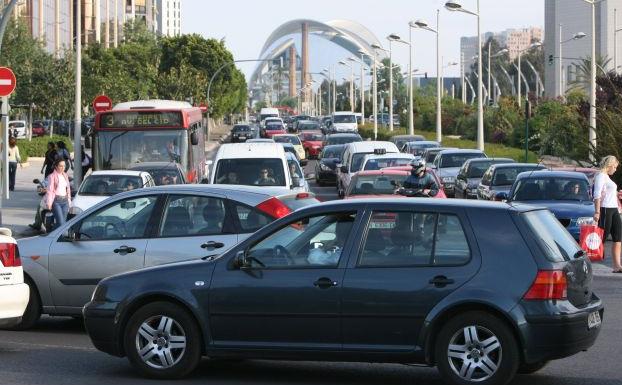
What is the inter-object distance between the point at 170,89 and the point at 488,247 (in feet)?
245

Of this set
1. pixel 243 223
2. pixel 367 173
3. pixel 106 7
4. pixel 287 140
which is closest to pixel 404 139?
pixel 287 140

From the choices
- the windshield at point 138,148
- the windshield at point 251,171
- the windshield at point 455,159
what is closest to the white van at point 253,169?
the windshield at point 251,171

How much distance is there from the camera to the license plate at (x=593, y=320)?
957 centimetres

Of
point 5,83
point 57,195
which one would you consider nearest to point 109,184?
point 57,195

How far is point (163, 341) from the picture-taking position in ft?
33.5

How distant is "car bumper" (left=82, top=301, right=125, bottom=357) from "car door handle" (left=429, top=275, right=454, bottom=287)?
8.69 feet

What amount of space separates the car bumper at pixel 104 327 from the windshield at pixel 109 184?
14.5 m

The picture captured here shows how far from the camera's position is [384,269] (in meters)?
9.59

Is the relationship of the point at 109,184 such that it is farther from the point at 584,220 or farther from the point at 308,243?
the point at 308,243

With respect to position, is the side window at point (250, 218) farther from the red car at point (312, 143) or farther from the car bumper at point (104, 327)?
the red car at point (312, 143)

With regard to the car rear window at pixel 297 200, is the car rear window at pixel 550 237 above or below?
below

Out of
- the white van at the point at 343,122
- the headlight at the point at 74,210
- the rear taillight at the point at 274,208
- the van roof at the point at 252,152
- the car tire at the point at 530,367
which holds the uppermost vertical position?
the white van at the point at 343,122

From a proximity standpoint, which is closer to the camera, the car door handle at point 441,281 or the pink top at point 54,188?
the car door handle at point 441,281

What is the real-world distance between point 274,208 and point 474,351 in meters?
3.66
